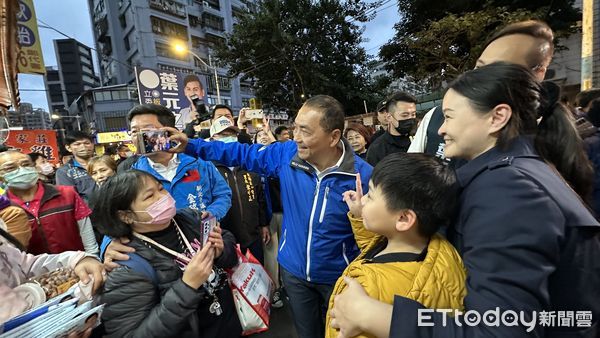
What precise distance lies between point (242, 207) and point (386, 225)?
2600 millimetres

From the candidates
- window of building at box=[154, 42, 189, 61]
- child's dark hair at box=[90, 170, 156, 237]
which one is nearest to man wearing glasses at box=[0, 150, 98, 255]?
child's dark hair at box=[90, 170, 156, 237]

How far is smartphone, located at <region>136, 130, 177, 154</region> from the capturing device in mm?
2133

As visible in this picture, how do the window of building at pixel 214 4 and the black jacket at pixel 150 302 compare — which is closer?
the black jacket at pixel 150 302

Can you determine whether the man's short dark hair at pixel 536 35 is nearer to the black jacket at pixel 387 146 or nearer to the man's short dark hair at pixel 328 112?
the man's short dark hair at pixel 328 112

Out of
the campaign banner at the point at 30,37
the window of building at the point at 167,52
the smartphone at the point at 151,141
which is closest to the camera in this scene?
the smartphone at the point at 151,141

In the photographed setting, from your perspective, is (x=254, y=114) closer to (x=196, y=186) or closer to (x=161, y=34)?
(x=196, y=186)

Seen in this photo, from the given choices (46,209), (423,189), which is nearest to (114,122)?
(46,209)

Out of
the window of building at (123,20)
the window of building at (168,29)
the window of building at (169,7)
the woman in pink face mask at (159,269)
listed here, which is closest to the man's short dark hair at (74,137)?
the woman in pink face mask at (159,269)

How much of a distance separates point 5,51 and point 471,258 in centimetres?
169

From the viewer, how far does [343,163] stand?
2213mm

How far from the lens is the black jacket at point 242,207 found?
357 cm

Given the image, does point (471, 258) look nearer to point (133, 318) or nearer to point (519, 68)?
point (519, 68)

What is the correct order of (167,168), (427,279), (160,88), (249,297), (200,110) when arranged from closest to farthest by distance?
(427,279) → (249,297) → (167,168) → (200,110) → (160,88)

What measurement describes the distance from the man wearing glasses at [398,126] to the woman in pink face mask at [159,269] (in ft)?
9.31
